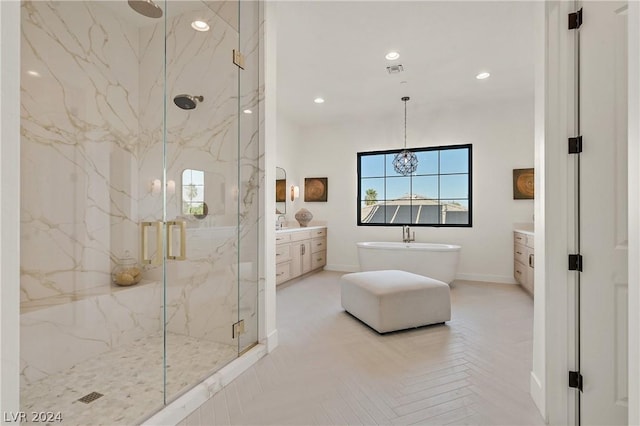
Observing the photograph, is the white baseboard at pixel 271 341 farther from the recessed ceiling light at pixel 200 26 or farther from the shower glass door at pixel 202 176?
the recessed ceiling light at pixel 200 26

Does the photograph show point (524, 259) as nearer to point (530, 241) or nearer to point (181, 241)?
point (530, 241)

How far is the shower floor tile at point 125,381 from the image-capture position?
175 centimetres

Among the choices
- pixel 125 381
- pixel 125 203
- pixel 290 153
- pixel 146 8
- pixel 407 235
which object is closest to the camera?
pixel 125 381

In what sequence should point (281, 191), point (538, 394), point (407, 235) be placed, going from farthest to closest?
point (281, 191) → point (407, 235) → point (538, 394)

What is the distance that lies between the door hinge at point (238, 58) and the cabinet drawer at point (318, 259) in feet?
12.1

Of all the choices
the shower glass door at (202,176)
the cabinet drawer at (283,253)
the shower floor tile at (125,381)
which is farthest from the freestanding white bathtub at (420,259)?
the shower floor tile at (125,381)

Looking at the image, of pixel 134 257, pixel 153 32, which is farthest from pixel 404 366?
pixel 153 32

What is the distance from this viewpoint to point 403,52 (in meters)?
3.54

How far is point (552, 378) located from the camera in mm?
1608

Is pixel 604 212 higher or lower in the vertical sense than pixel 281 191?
lower

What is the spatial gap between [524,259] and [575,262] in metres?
3.17

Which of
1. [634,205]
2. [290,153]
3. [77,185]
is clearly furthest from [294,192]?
[634,205]

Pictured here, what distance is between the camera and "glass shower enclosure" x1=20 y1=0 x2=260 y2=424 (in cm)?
233

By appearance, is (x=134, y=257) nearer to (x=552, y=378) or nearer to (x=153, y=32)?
(x=153, y=32)
